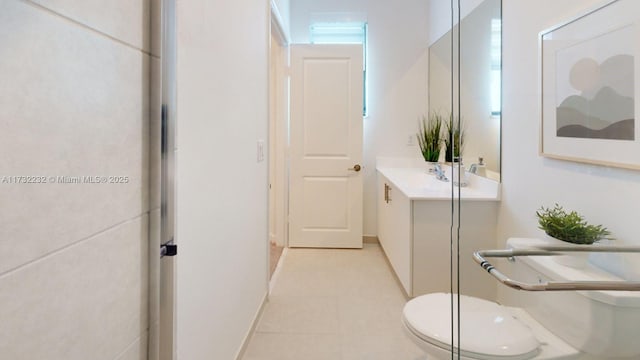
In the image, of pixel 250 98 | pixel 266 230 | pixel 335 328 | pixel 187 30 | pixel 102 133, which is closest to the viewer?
pixel 102 133

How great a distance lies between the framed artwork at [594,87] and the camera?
124 cm

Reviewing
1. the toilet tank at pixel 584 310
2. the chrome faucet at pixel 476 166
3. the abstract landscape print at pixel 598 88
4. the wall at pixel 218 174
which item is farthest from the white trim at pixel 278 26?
the toilet tank at pixel 584 310

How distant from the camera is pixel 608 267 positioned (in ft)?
3.99

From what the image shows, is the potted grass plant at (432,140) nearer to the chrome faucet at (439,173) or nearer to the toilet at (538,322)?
the chrome faucet at (439,173)

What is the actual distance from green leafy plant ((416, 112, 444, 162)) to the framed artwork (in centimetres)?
209

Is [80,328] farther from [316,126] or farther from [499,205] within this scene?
[316,126]

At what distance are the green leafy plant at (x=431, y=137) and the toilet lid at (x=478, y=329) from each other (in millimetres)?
2304

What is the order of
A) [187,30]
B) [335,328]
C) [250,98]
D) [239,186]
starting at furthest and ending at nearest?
[335,328] < [250,98] < [239,186] < [187,30]

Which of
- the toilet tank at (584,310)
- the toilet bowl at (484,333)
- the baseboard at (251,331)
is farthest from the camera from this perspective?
the baseboard at (251,331)

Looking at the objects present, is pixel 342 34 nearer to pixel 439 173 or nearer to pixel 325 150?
pixel 325 150

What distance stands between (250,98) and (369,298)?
1.63 metres

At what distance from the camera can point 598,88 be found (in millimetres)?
1361

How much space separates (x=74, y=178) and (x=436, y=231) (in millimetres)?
2271

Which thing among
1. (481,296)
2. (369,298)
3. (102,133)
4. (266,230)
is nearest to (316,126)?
(266,230)
